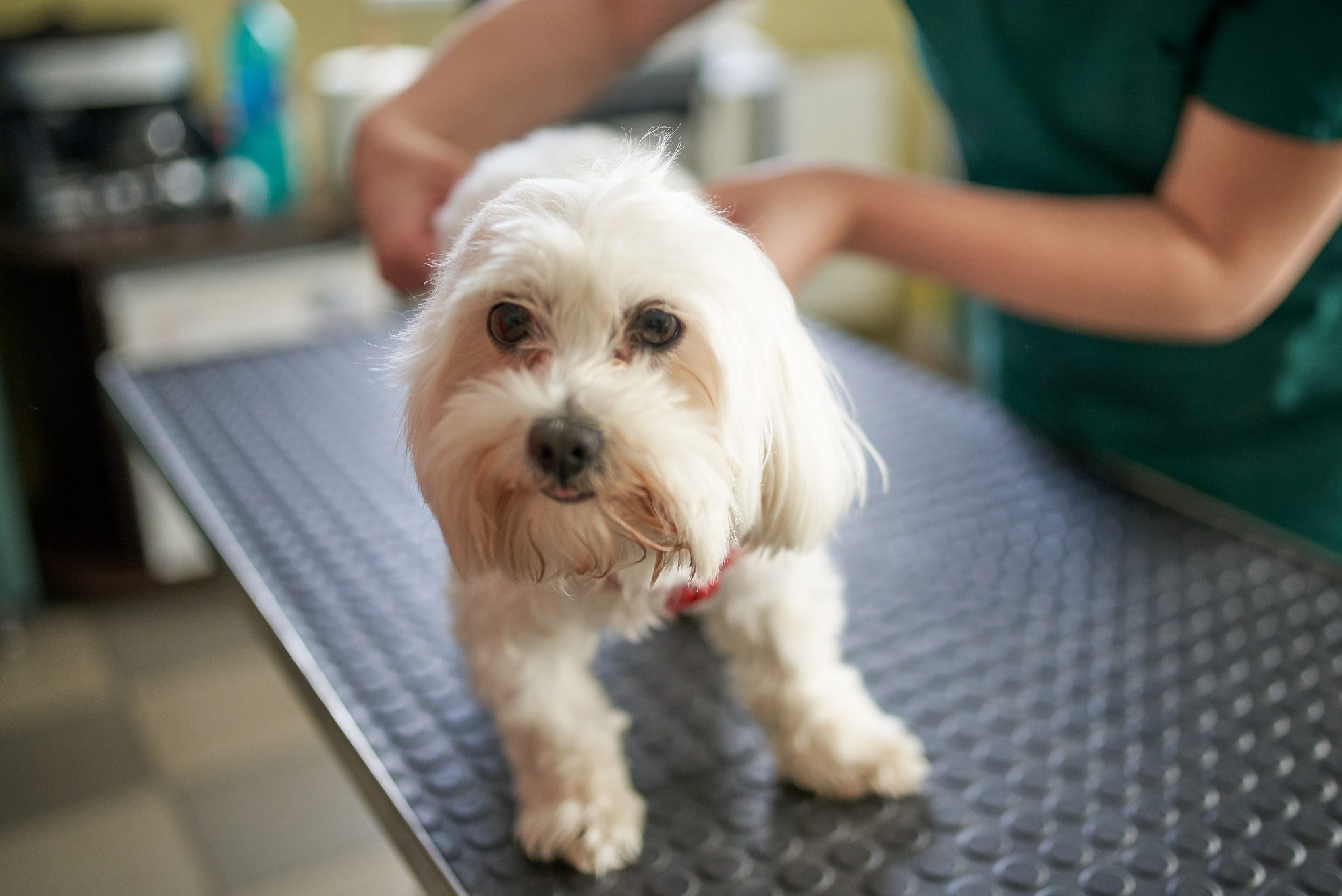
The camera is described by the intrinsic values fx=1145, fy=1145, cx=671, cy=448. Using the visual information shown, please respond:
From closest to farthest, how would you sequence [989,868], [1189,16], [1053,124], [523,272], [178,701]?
[523,272] < [989,868] < [1189,16] < [1053,124] < [178,701]

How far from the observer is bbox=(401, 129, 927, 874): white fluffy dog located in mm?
523

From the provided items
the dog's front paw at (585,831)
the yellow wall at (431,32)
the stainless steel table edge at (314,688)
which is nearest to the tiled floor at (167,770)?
the stainless steel table edge at (314,688)

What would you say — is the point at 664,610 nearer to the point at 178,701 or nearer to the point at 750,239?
the point at 750,239

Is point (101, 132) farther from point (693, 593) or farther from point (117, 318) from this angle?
point (693, 593)

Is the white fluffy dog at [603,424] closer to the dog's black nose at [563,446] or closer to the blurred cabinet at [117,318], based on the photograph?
the dog's black nose at [563,446]

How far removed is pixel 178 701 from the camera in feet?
7.07

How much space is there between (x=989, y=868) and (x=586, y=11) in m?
0.73

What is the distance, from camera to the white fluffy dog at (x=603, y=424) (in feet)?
1.72

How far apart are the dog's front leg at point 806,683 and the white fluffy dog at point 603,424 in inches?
1.1

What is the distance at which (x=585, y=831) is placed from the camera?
67cm

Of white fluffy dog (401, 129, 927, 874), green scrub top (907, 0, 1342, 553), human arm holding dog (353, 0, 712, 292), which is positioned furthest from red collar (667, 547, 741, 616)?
green scrub top (907, 0, 1342, 553)

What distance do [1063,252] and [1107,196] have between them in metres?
0.27

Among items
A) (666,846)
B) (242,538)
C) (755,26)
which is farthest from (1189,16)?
(755,26)

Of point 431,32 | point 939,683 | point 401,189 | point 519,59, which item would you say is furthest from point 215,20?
point 939,683
